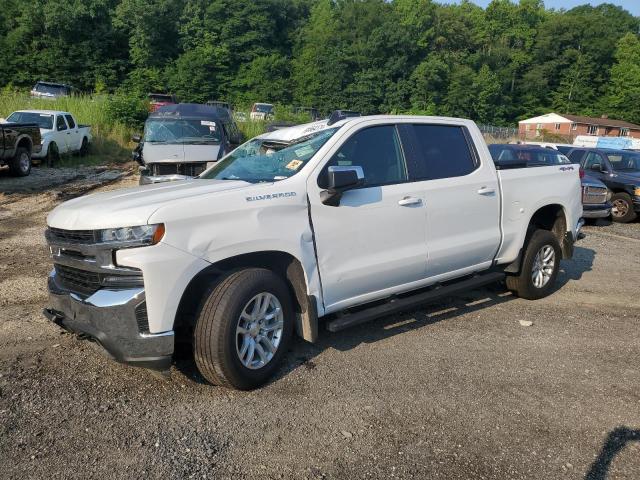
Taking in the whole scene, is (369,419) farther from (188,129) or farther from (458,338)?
(188,129)

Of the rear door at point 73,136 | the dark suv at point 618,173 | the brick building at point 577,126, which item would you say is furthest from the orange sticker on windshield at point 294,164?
the brick building at point 577,126


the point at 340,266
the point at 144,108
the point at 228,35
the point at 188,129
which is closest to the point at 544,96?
the point at 228,35

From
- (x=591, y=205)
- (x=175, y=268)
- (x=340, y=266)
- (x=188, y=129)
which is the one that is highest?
(x=188, y=129)

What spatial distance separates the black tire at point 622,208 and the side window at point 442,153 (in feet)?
31.9

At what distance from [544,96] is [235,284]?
92.6 m

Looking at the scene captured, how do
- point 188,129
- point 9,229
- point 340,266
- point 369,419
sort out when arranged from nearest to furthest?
point 369,419
point 340,266
point 9,229
point 188,129

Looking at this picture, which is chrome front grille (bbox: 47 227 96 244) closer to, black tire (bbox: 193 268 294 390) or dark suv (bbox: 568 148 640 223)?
black tire (bbox: 193 268 294 390)

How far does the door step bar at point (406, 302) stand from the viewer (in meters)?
4.13

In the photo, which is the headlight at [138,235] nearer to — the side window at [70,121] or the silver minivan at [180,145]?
the silver minivan at [180,145]

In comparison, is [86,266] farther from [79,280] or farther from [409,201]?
[409,201]

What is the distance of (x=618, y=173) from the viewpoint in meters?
13.5

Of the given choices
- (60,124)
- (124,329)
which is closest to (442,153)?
(124,329)

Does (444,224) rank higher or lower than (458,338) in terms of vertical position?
higher

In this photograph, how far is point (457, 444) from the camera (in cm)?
324
